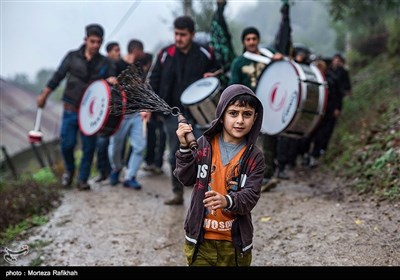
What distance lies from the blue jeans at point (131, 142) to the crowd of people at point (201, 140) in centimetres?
1

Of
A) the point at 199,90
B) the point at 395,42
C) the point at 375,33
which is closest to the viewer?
the point at 199,90

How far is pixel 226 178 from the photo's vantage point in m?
2.71

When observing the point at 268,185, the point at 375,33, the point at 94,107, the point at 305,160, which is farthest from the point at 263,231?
the point at 375,33

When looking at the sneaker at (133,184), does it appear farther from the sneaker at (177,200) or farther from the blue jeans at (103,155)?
the sneaker at (177,200)

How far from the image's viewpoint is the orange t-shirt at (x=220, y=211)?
270 cm

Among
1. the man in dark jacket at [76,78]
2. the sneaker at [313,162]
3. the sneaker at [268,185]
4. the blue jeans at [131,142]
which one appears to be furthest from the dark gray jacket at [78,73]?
the sneaker at [313,162]

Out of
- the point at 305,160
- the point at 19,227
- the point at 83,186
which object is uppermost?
the point at 305,160

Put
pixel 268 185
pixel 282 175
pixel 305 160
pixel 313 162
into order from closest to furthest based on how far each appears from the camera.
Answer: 1. pixel 268 185
2. pixel 282 175
3. pixel 313 162
4. pixel 305 160

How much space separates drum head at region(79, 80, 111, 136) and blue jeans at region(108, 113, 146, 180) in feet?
A: 1.58

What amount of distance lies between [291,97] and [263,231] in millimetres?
1620

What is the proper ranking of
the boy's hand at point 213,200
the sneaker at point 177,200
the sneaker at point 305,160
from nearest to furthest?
1. the boy's hand at point 213,200
2. the sneaker at point 177,200
3. the sneaker at point 305,160

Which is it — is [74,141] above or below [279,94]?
below

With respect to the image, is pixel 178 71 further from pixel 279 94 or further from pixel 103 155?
pixel 103 155

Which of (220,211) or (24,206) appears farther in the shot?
(24,206)
